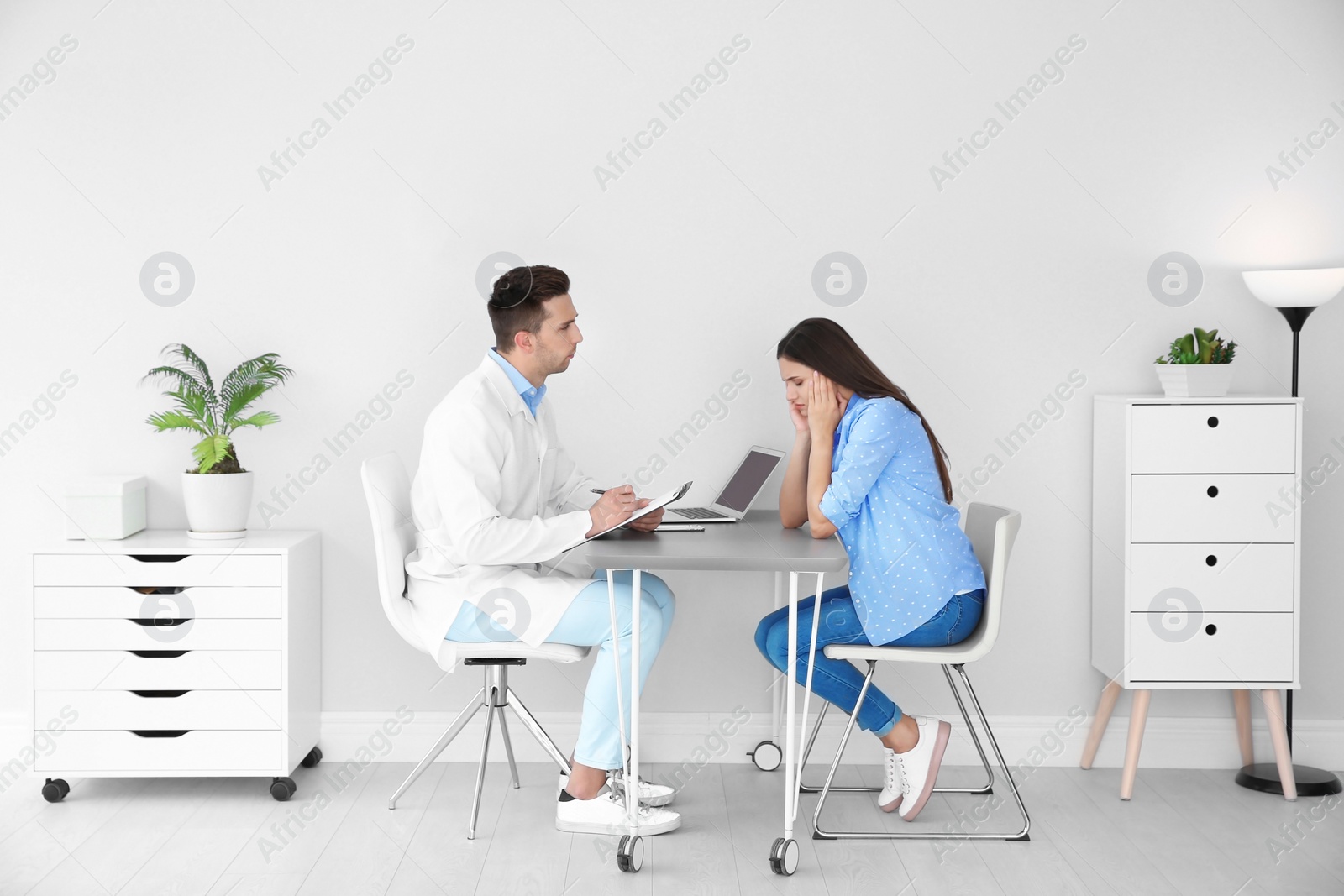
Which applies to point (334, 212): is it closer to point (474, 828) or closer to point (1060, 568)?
point (474, 828)

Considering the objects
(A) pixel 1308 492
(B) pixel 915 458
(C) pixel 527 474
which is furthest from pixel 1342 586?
(C) pixel 527 474

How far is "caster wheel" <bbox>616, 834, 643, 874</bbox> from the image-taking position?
252 centimetres

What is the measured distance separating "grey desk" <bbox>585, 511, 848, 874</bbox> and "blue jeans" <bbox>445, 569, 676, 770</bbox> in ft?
0.24

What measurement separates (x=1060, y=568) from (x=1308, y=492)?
0.79 meters

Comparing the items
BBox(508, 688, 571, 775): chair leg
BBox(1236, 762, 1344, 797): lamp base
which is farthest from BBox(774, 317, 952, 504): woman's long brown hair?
BBox(1236, 762, 1344, 797): lamp base

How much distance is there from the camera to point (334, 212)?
3314mm

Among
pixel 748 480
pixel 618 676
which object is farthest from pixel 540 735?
pixel 748 480

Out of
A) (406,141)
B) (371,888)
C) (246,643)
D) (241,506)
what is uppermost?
(406,141)

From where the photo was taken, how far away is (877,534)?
8.93 feet

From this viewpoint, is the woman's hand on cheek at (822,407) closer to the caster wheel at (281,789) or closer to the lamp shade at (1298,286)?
the lamp shade at (1298,286)

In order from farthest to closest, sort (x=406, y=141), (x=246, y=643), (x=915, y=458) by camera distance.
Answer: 1. (x=406, y=141)
2. (x=246, y=643)
3. (x=915, y=458)

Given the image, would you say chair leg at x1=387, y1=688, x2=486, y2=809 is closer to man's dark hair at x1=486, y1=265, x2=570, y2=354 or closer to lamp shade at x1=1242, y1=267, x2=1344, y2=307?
man's dark hair at x1=486, y1=265, x2=570, y2=354

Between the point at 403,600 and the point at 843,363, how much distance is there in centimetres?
127

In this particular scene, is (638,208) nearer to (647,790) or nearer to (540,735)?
(540,735)
